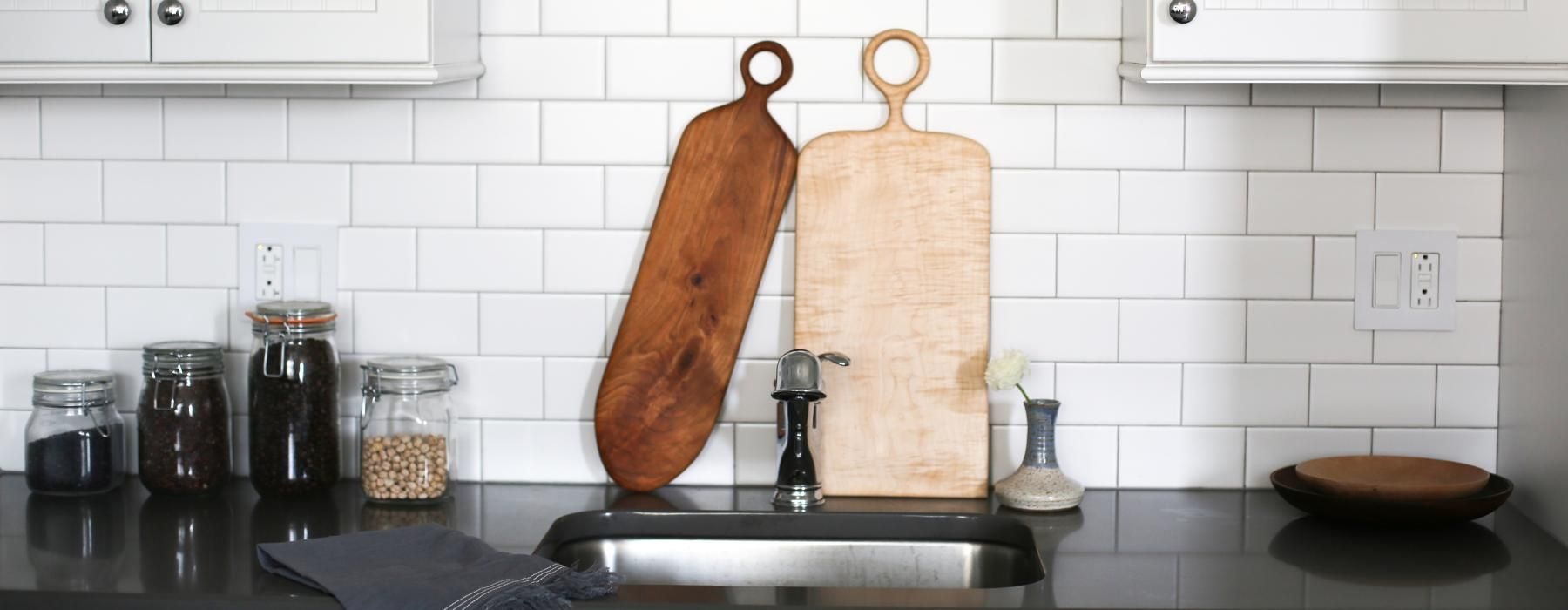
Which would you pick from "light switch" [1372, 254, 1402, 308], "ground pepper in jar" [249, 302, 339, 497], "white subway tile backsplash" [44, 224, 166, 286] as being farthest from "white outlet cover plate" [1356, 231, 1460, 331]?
"white subway tile backsplash" [44, 224, 166, 286]

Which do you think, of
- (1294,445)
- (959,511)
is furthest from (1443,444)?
(959,511)

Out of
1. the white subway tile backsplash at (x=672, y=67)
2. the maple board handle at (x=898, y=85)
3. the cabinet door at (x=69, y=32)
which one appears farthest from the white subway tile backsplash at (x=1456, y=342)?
the cabinet door at (x=69, y=32)

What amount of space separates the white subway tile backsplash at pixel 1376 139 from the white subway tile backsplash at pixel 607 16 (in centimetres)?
88

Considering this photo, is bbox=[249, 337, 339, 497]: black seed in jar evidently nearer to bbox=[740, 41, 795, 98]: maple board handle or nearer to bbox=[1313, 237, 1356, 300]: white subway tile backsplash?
bbox=[740, 41, 795, 98]: maple board handle

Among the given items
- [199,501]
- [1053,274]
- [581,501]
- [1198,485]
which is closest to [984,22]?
[1053,274]

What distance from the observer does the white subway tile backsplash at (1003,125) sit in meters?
1.95

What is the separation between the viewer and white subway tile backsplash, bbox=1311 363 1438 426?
1.97 metres

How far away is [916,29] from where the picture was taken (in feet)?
6.35

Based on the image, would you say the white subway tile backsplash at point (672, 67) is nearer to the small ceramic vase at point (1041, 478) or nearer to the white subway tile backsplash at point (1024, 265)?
the white subway tile backsplash at point (1024, 265)

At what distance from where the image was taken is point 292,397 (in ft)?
6.15

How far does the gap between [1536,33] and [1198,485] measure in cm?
71

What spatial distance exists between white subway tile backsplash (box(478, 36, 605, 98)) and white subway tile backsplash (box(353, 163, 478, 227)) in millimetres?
128

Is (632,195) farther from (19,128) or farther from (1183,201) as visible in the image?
(19,128)

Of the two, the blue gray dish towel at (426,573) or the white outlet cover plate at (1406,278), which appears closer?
the blue gray dish towel at (426,573)
